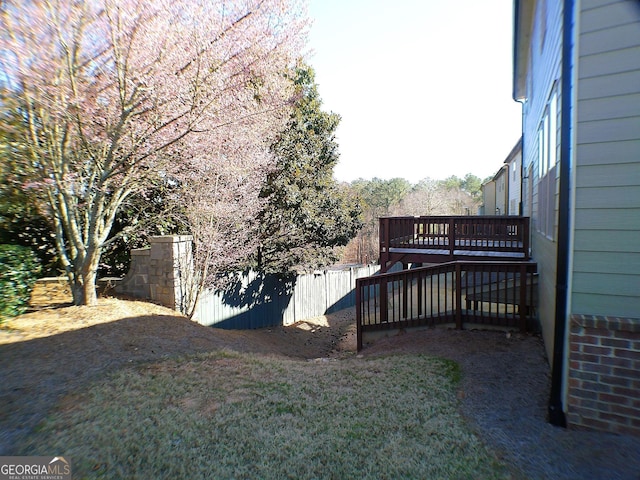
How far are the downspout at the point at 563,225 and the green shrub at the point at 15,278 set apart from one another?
22.8ft

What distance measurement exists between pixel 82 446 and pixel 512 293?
249 inches

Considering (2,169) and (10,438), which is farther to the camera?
(2,169)

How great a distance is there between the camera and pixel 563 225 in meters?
3.19

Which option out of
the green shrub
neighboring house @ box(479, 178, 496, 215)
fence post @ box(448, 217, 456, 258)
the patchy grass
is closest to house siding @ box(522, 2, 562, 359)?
the patchy grass

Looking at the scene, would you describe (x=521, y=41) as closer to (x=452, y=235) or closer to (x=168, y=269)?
(x=452, y=235)

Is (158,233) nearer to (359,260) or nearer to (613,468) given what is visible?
(613,468)

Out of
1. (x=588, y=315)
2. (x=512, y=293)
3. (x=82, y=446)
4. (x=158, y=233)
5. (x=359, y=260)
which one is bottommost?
(x=359, y=260)

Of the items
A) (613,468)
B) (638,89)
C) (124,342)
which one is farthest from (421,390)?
(124,342)

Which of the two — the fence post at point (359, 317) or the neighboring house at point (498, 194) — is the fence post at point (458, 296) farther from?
the neighboring house at point (498, 194)

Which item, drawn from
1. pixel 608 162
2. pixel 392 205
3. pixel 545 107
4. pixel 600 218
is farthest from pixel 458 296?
pixel 392 205

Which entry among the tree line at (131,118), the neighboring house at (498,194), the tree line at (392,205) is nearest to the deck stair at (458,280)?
the tree line at (131,118)

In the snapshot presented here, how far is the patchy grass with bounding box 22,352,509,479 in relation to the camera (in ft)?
8.75

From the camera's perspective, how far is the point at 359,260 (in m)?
39.7

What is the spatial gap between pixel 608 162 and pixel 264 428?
141 inches
